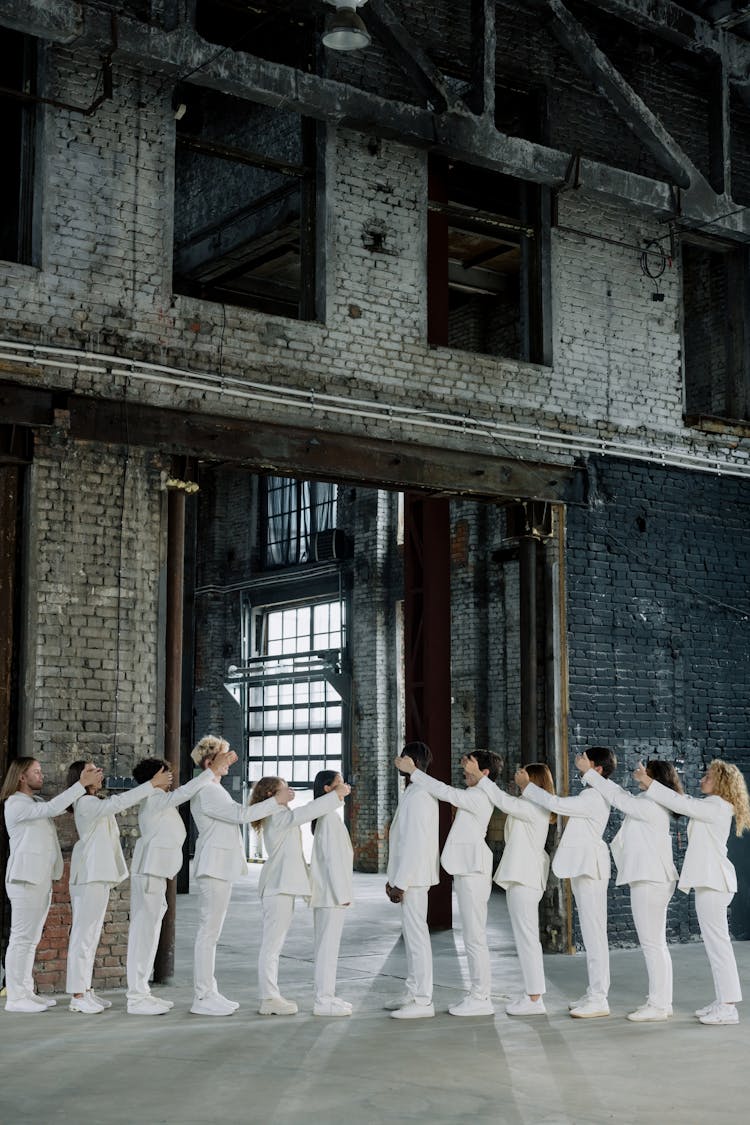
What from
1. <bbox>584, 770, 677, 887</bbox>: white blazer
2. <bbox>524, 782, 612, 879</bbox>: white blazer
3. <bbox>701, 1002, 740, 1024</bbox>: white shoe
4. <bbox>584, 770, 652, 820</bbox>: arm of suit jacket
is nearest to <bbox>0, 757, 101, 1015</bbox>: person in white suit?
<bbox>524, 782, 612, 879</bbox>: white blazer

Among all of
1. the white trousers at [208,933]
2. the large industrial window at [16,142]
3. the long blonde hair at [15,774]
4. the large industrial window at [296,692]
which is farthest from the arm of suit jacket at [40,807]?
the large industrial window at [296,692]

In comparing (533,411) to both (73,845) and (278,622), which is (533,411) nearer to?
(73,845)

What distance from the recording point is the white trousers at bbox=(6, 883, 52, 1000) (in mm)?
8273

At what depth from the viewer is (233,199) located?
47.1 feet

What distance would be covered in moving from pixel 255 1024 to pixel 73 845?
2125 mm

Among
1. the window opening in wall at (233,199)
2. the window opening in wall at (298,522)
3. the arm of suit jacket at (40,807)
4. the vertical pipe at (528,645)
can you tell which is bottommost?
the arm of suit jacket at (40,807)

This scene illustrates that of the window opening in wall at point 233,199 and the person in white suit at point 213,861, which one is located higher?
the window opening in wall at point 233,199

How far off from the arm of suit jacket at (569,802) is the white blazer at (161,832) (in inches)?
84.4

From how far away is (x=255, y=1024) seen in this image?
7789mm

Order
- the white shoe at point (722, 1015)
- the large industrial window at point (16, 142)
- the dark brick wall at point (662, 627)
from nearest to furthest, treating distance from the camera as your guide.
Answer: the white shoe at point (722, 1015)
the large industrial window at point (16, 142)
the dark brick wall at point (662, 627)

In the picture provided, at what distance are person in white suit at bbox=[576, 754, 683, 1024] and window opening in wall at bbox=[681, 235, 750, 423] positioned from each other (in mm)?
5759

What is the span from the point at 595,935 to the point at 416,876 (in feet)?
4.05

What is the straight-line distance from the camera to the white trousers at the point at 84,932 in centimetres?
823

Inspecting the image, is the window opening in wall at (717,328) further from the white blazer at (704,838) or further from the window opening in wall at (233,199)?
the white blazer at (704,838)
